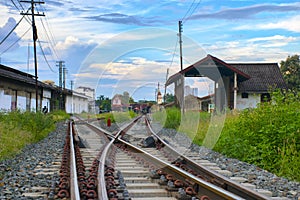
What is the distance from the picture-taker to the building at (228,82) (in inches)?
1168

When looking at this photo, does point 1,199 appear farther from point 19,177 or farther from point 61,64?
point 61,64

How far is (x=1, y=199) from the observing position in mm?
5625

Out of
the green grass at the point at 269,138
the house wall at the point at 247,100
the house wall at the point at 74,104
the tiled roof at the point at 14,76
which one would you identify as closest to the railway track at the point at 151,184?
the green grass at the point at 269,138

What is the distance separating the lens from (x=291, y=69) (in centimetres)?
5738

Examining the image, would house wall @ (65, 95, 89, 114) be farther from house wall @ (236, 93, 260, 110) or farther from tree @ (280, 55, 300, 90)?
house wall @ (236, 93, 260, 110)

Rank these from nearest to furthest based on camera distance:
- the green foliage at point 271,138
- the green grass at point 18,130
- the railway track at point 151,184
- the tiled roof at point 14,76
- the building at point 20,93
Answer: the railway track at point 151,184 → the green foliage at point 271,138 → the green grass at point 18,130 → the tiled roof at point 14,76 → the building at point 20,93

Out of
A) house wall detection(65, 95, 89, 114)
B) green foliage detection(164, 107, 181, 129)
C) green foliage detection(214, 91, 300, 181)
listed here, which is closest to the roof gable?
green foliage detection(164, 107, 181, 129)

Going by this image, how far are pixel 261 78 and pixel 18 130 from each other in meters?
27.7

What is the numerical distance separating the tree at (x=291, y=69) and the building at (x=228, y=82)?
16879 millimetres

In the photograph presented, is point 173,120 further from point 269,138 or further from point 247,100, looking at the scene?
point 269,138

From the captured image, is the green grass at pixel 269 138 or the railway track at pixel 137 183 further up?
the green grass at pixel 269 138

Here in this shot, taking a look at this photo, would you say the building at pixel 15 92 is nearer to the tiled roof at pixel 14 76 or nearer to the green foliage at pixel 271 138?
the tiled roof at pixel 14 76

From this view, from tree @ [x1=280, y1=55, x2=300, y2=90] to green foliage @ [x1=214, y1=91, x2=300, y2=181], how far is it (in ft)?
148

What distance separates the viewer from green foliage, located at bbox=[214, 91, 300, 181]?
8.80 metres
